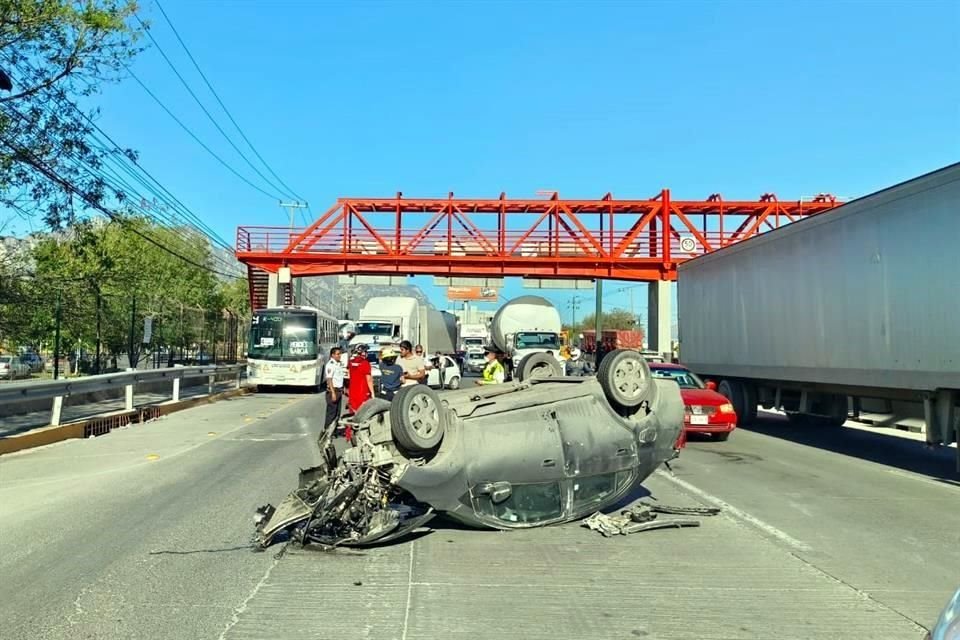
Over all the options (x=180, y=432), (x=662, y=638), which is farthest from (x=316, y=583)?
(x=180, y=432)

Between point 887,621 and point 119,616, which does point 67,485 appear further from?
point 887,621

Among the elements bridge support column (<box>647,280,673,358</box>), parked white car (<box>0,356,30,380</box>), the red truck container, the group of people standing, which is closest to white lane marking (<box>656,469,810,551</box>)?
the group of people standing

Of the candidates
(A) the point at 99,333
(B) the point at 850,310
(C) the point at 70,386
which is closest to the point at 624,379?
(B) the point at 850,310

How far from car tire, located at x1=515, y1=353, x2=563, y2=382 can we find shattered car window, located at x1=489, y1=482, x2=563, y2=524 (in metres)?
1.74

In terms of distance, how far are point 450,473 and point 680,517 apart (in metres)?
2.69

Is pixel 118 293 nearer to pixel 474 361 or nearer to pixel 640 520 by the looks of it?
pixel 474 361

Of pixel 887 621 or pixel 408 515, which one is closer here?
pixel 887 621

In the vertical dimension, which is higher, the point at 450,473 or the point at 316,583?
the point at 450,473

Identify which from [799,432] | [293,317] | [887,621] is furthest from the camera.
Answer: [293,317]

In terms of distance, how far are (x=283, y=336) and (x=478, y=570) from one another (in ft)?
77.4

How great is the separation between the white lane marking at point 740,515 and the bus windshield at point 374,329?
25.2 metres

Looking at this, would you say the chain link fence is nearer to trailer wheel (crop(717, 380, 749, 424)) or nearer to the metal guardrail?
the metal guardrail

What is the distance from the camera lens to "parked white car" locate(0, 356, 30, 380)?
33.3 metres

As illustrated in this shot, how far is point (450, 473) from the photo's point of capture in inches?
249
